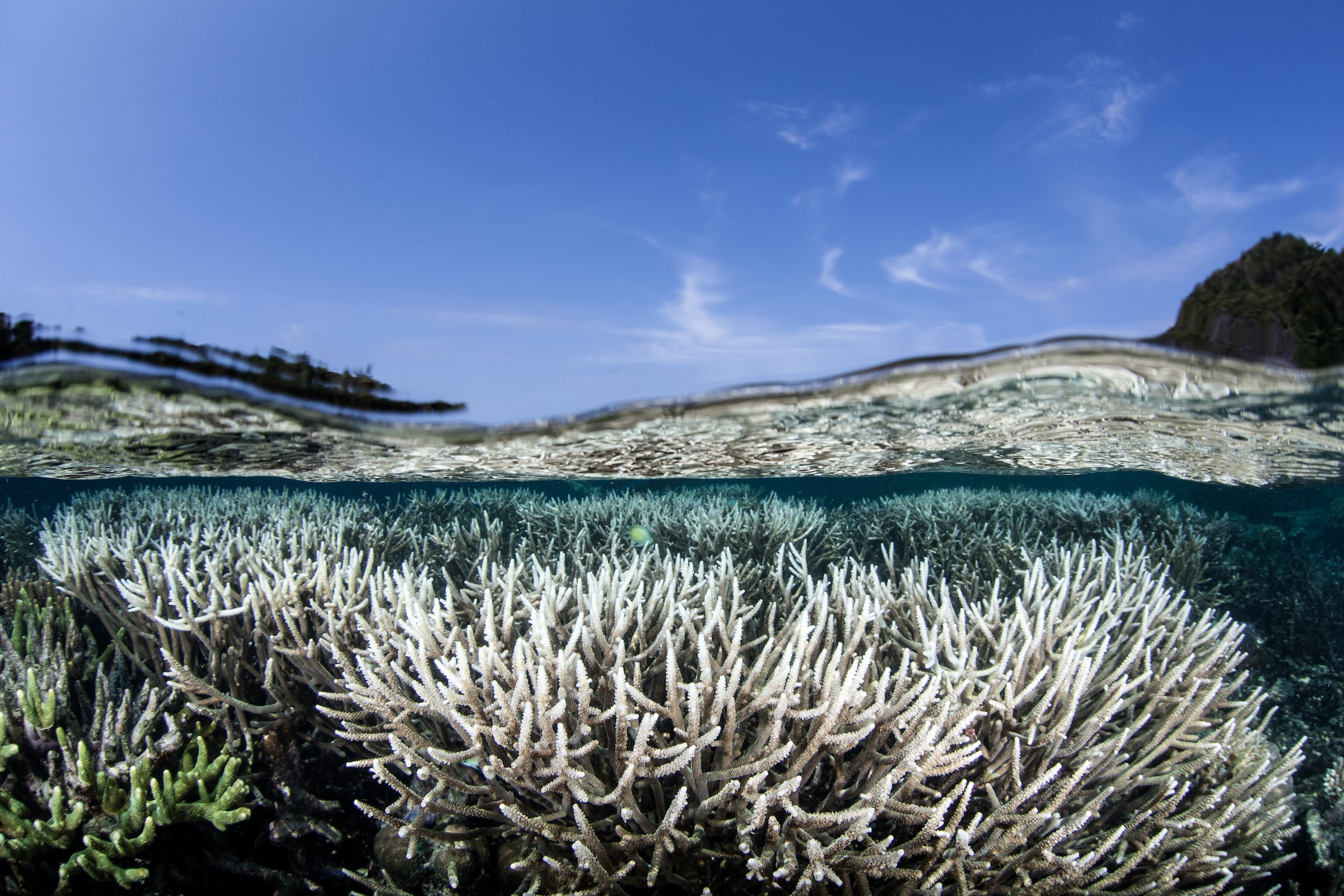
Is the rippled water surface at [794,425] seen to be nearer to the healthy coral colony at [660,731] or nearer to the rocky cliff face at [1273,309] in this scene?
the rocky cliff face at [1273,309]

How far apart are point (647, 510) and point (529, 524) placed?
2.13 meters

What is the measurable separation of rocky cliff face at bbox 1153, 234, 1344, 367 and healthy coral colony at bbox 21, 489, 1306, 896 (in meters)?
2.62

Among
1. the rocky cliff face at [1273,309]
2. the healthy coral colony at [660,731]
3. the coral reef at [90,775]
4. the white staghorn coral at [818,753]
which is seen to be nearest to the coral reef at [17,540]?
the healthy coral colony at [660,731]

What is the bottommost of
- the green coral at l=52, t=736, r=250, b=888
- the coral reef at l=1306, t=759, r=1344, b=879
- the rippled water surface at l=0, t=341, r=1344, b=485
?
the coral reef at l=1306, t=759, r=1344, b=879

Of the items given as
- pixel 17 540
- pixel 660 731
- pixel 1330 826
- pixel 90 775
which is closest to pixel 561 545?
pixel 90 775

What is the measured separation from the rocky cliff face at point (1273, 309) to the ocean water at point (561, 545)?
0.37 meters

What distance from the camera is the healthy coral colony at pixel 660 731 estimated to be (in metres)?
2.67

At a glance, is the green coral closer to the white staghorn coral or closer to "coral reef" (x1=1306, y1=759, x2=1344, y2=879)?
the white staghorn coral

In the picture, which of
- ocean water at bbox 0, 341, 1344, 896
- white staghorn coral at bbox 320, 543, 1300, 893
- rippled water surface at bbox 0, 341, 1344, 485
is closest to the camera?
white staghorn coral at bbox 320, 543, 1300, 893

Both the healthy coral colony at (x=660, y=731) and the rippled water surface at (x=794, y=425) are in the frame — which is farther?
the rippled water surface at (x=794, y=425)

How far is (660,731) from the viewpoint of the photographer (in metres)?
3.09

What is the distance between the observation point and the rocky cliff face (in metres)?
5.11

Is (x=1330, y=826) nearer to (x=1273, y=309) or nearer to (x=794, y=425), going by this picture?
(x=1273, y=309)

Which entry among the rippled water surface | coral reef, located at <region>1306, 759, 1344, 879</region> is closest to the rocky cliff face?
the rippled water surface
